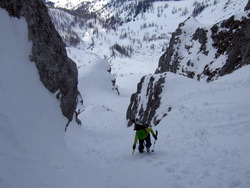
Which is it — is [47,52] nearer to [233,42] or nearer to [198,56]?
[233,42]

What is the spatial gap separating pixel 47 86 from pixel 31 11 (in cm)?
460

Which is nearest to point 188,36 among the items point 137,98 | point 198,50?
point 198,50

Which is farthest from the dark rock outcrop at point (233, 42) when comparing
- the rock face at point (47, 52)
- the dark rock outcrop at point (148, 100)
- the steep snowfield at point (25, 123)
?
the steep snowfield at point (25, 123)

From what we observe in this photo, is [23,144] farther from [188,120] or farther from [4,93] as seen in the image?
[188,120]

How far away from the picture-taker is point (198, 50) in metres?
45.5

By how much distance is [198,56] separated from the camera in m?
44.4

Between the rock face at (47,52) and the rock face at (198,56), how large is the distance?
9.66 meters

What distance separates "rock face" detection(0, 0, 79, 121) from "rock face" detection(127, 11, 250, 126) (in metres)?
9.66

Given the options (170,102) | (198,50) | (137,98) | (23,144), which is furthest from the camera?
(198,50)

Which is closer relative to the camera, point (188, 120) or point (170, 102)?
point (188, 120)

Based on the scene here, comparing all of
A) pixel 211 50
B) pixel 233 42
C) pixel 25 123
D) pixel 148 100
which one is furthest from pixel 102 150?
pixel 211 50

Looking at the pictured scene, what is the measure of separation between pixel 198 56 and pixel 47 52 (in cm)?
3314

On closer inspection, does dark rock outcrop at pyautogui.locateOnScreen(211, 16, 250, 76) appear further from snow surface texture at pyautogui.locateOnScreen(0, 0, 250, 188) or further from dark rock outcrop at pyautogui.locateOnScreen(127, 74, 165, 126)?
snow surface texture at pyautogui.locateOnScreen(0, 0, 250, 188)

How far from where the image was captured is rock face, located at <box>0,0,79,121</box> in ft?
49.1
